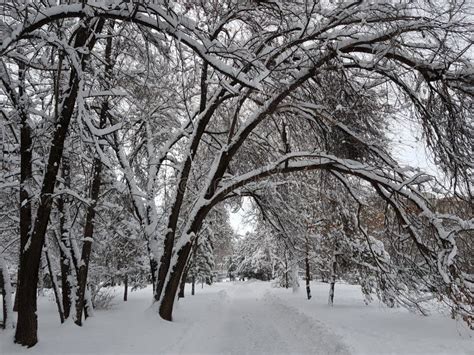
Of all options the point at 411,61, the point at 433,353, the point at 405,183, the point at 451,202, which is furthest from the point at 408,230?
the point at 411,61

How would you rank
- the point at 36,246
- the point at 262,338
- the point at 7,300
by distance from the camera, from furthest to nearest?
the point at 262,338 < the point at 7,300 < the point at 36,246

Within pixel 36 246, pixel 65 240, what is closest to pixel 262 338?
pixel 65 240

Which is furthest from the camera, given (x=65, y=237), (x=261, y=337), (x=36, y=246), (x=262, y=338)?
(x=261, y=337)

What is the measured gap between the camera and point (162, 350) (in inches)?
252

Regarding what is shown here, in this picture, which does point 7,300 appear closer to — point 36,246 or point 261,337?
point 36,246

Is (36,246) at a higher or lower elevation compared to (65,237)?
lower

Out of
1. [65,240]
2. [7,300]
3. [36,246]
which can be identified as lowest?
[7,300]

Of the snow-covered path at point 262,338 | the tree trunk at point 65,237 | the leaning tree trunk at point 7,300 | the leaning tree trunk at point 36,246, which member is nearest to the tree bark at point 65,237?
the tree trunk at point 65,237

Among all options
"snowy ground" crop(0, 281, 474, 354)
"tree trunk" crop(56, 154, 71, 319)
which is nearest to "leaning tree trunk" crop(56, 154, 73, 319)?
"tree trunk" crop(56, 154, 71, 319)

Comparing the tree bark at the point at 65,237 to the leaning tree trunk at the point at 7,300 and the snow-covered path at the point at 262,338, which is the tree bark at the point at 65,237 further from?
the snow-covered path at the point at 262,338

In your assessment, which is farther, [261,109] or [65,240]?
[65,240]

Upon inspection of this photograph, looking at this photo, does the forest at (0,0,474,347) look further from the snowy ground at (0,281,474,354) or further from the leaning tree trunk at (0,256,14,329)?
the snowy ground at (0,281,474,354)

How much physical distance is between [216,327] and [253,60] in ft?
31.4

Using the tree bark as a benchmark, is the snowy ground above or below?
Answer: below
